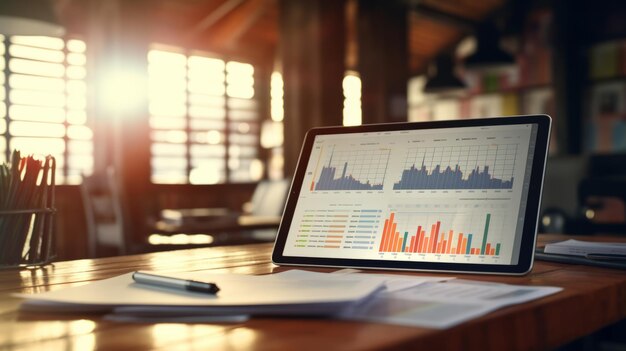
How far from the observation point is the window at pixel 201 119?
7.92 m

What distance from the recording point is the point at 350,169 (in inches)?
45.9

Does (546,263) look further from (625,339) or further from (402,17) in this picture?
(402,17)

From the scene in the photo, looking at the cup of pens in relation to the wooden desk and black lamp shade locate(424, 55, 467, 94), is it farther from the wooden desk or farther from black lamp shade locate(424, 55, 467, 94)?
black lamp shade locate(424, 55, 467, 94)

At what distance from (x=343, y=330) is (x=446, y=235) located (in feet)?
1.54

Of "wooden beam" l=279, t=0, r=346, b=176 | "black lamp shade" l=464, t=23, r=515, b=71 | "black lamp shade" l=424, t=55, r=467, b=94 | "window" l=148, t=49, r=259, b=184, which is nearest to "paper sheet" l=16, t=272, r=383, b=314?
"wooden beam" l=279, t=0, r=346, b=176

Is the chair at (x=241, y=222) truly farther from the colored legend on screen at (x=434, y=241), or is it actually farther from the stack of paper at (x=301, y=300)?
the stack of paper at (x=301, y=300)

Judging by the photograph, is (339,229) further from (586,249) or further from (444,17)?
(444,17)

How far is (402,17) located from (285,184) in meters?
2.57

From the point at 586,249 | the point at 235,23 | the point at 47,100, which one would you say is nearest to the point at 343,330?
the point at 586,249

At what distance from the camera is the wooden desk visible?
1.81 ft

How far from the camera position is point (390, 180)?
1.12 m

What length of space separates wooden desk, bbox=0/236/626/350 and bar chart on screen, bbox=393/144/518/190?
0.17 meters

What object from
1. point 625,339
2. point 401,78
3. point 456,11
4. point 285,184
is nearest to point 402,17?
point 401,78

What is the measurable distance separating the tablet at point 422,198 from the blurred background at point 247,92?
1412mm
